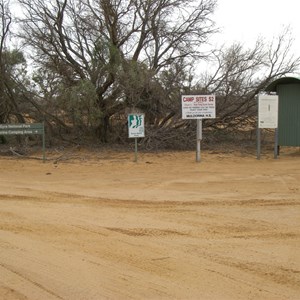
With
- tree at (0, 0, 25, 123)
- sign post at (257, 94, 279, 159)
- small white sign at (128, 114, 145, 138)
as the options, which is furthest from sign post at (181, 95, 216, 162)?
tree at (0, 0, 25, 123)

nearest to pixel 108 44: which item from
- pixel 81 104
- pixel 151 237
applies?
pixel 81 104

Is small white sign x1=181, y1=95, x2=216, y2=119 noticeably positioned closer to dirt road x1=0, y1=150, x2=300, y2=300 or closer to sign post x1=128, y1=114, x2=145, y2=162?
sign post x1=128, y1=114, x2=145, y2=162

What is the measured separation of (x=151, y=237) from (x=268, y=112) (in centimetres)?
1112

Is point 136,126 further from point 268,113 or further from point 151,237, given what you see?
point 151,237

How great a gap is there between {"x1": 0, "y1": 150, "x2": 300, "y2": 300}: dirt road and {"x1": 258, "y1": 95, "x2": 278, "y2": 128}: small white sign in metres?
4.31

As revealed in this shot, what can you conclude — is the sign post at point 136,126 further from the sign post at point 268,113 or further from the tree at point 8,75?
the tree at point 8,75

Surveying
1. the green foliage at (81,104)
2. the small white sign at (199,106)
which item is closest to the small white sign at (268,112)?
the small white sign at (199,106)

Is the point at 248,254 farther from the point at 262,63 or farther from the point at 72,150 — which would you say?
the point at 262,63

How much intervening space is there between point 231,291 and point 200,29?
18450mm

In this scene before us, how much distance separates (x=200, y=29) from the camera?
21391mm

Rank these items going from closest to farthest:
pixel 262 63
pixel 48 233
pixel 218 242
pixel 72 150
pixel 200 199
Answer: pixel 218 242 → pixel 48 233 → pixel 200 199 → pixel 72 150 → pixel 262 63

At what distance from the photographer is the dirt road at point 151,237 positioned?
4488 millimetres

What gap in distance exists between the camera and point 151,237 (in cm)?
617

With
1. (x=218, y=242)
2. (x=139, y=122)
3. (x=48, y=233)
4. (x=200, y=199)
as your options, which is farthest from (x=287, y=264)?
(x=139, y=122)
